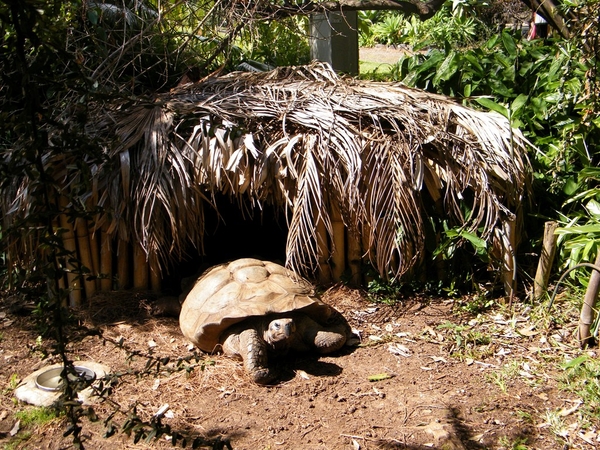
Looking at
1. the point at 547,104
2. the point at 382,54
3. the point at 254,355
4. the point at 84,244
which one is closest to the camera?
the point at 254,355

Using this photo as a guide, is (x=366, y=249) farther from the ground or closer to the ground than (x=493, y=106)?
closer to the ground

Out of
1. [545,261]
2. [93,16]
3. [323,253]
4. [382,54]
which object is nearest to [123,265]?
[323,253]

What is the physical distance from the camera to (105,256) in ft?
16.9

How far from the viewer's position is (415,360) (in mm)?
4523

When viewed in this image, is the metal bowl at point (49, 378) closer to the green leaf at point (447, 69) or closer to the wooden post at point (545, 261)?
the wooden post at point (545, 261)

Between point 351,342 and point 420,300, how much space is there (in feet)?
2.47

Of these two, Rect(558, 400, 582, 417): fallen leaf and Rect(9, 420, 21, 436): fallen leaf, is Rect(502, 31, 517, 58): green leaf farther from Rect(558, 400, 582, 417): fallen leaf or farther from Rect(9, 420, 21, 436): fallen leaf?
Rect(9, 420, 21, 436): fallen leaf

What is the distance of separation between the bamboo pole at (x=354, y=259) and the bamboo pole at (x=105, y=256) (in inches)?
71.1

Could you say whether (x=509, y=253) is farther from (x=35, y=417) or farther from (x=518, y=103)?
(x=35, y=417)

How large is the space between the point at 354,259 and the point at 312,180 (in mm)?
782

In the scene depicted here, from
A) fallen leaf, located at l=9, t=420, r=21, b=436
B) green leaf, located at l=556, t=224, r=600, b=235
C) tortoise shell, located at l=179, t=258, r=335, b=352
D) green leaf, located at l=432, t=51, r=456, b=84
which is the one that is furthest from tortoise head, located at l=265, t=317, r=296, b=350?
green leaf, located at l=432, t=51, r=456, b=84

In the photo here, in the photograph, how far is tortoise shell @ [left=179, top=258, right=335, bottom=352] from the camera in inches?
173

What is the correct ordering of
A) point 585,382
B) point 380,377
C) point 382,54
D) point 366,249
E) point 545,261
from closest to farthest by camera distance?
point 585,382, point 380,377, point 545,261, point 366,249, point 382,54

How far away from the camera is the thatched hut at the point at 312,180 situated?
487 centimetres
